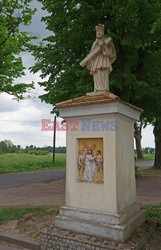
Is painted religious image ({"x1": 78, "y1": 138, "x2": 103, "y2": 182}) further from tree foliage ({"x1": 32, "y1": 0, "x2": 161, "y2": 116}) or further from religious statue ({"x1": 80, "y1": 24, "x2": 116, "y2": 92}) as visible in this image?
tree foliage ({"x1": 32, "y1": 0, "x2": 161, "y2": 116})

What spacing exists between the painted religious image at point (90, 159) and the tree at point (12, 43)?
15.9 metres

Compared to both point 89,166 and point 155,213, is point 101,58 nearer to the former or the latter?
point 89,166

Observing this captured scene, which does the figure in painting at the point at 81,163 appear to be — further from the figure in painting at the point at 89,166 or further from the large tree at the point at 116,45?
the large tree at the point at 116,45

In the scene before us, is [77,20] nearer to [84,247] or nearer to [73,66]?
[73,66]

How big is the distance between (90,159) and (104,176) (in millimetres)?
433

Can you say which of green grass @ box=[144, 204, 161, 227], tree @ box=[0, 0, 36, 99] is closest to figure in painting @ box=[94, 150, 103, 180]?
green grass @ box=[144, 204, 161, 227]

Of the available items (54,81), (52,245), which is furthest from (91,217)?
(54,81)

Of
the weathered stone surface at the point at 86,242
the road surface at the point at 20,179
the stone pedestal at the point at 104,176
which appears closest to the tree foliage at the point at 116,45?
the road surface at the point at 20,179

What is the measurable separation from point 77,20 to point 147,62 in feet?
11.6

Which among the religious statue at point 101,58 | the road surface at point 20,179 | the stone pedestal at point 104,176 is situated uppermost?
the religious statue at point 101,58

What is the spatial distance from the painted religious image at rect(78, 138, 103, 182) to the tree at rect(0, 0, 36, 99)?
15.9 metres

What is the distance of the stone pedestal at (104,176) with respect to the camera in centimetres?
461

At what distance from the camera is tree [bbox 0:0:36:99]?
18.7m

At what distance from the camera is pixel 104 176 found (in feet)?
15.6
